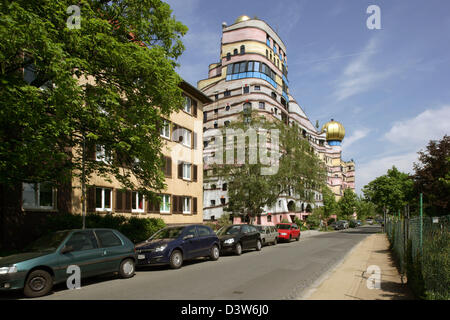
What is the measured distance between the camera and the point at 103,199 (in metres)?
22.2

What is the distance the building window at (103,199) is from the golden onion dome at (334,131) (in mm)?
94349

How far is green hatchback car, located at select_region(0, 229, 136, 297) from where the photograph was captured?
8023mm

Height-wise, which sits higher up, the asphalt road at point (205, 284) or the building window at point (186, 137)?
the building window at point (186, 137)

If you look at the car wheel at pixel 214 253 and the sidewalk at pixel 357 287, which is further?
the car wheel at pixel 214 253

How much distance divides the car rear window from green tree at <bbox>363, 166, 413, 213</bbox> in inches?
1580

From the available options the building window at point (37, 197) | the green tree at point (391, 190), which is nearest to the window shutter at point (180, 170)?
the building window at point (37, 197)

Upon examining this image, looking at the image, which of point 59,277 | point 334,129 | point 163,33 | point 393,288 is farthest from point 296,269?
point 334,129

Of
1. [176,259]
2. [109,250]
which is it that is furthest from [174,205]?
[109,250]

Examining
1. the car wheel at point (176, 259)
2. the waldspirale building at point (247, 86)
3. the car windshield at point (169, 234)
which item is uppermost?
the waldspirale building at point (247, 86)

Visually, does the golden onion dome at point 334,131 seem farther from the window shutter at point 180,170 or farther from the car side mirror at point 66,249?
the car side mirror at point 66,249

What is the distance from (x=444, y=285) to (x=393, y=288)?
2.36m

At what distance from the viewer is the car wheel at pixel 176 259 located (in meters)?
12.8

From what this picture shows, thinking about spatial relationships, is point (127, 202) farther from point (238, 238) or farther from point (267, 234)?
point (267, 234)

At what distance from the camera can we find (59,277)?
869 cm
